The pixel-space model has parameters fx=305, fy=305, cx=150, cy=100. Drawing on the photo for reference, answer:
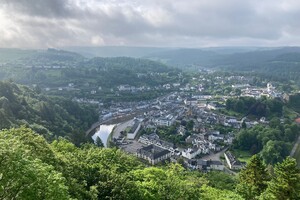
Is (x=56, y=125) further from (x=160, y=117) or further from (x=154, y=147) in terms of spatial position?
(x=160, y=117)

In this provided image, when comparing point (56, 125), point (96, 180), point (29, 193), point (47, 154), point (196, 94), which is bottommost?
point (196, 94)

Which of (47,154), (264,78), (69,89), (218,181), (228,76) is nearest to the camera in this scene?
(47,154)

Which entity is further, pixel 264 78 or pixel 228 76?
pixel 228 76

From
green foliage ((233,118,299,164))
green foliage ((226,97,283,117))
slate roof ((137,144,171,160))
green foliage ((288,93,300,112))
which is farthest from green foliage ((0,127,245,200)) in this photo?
green foliage ((288,93,300,112))

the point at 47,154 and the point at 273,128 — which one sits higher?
the point at 47,154

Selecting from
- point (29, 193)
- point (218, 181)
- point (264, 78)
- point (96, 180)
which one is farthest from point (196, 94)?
point (29, 193)

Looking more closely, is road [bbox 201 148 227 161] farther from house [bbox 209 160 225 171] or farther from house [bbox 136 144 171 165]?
house [bbox 136 144 171 165]

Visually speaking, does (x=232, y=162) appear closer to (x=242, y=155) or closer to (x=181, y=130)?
(x=242, y=155)

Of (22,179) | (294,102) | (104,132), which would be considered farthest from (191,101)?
(22,179)
